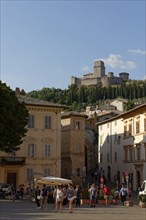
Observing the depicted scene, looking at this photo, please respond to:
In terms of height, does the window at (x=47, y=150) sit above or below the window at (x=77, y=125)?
below

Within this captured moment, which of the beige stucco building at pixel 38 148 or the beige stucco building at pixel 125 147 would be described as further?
the beige stucco building at pixel 125 147

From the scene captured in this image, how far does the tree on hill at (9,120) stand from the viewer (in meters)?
36.4

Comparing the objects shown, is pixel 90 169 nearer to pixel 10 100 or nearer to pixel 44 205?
pixel 10 100

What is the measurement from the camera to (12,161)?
154 feet

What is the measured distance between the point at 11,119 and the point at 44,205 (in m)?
11.5

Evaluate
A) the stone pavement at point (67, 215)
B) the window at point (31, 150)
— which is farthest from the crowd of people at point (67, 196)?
the window at point (31, 150)

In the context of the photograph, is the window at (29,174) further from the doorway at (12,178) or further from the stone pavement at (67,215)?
the stone pavement at (67,215)

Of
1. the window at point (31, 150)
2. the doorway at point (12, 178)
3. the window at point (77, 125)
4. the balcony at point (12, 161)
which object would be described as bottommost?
the doorway at point (12, 178)

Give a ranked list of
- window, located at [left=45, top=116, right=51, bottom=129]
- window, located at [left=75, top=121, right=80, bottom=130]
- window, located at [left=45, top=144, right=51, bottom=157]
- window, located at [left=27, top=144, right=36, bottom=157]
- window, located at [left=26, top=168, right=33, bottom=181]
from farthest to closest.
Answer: window, located at [left=75, top=121, right=80, bottom=130] < window, located at [left=45, top=116, right=51, bottom=129] < window, located at [left=45, top=144, right=51, bottom=157] < window, located at [left=27, top=144, right=36, bottom=157] < window, located at [left=26, top=168, right=33, bottom=181]

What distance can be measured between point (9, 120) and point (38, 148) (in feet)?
45.6

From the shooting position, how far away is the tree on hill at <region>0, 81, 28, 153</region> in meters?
36.4

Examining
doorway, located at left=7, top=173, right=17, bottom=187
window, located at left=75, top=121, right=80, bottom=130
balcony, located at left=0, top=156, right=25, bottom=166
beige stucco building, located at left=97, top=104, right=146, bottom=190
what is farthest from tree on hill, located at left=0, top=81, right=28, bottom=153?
window, located at left=75, top=121, right=80, bottom=130

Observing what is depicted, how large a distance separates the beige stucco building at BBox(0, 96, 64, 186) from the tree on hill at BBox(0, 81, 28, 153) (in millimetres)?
10510

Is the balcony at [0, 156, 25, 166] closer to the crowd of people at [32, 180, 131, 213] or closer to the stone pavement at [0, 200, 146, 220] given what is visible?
the crowd of people at [32, 180, 131, 213]
